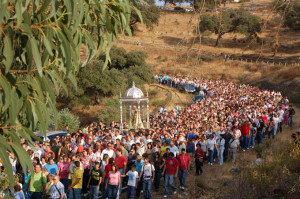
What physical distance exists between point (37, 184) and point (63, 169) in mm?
880

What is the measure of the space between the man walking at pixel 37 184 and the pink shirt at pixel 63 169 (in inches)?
27.7

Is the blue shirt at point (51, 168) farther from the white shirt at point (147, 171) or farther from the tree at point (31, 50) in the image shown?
the tree at point (31, 50)

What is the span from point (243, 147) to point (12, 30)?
11250mm

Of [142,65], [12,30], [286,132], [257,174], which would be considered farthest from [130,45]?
[12,30]

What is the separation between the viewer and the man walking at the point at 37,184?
739cm

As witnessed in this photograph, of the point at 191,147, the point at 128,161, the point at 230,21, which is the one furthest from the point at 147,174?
the point at 230,21

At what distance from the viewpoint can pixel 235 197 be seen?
7496 mm

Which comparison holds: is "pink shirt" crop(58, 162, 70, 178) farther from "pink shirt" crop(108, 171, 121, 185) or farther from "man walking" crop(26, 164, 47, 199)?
"pink shirt" crop(108, 171, 121, 185)

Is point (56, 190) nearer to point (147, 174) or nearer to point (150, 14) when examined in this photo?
point (147, 174)

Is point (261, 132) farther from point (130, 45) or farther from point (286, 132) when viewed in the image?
point (130, 45)

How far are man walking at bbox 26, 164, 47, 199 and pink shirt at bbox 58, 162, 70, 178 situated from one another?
0.70 meters

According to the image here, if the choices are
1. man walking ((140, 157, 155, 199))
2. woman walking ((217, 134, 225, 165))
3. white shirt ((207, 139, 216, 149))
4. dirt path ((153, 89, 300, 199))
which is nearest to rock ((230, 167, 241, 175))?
dirt path ((153, 89, 300, 199))

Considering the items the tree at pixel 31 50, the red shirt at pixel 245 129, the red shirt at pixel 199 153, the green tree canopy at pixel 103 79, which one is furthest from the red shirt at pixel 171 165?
the green tree canopy at pixel 103 79

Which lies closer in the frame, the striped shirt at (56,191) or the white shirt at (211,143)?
the striped shirt at (56,191)
